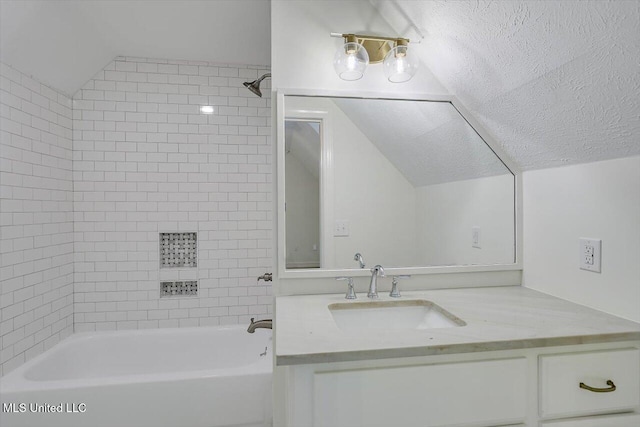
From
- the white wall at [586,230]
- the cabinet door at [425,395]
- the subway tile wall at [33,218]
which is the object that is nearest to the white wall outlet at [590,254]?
the white wall at [586,230]

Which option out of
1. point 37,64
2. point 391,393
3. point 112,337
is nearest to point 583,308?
point 391,393

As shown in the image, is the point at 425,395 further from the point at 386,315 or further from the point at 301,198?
the point at 301,198

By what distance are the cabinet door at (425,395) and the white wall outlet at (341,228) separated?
0.70 m

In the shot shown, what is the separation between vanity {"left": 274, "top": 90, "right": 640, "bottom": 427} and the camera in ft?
3.13

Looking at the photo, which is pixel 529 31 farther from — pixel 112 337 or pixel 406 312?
pixel 112 337

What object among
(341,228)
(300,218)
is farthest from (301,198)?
(341,228)

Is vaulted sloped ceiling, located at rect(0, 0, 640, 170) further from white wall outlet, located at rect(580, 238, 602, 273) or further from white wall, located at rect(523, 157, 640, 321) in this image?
white wall outlet, located at rect(580, 238, 602, 273)

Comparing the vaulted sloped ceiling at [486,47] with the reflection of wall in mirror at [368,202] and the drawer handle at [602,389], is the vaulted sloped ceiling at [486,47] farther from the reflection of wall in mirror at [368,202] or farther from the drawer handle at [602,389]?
the drawer handle at [602,389]

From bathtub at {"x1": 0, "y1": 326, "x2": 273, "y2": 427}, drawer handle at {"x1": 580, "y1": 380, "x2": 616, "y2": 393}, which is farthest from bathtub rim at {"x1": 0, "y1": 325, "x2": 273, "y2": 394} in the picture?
drawer handle at {"x1": 580, "y1": 380, "x2": 616, "y2": 393}

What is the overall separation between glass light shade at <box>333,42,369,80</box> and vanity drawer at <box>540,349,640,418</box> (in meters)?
1.24

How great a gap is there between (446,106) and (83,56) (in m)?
2.15

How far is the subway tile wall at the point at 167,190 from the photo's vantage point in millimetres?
2395

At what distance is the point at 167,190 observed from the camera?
248cm

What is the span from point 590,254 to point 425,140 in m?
0.80
